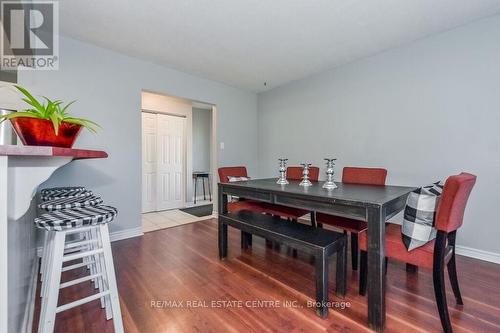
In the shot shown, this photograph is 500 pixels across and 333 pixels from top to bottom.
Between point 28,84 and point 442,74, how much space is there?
4167 millimetres

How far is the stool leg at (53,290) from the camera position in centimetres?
109

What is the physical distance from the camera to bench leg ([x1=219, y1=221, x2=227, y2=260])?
89.3 inches

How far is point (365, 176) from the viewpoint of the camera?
2.37 meters

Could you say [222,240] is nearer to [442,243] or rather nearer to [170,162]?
[442,243]

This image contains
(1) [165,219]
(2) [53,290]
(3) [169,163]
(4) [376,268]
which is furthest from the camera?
(3) [169,163]

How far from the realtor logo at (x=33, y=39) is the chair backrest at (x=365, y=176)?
3.05 meters

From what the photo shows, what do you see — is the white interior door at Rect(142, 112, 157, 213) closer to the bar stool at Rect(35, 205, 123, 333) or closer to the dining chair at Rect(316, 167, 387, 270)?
the bar stool at Rect(35, 205, 123, 333)

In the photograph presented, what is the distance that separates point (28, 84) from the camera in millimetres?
2277

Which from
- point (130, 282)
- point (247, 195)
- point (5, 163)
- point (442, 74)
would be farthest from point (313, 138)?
point (5, 163)

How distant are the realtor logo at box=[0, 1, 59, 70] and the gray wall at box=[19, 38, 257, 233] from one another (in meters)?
0.09

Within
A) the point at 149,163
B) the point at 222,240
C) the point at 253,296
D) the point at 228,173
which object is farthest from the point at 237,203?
the point at 149,163

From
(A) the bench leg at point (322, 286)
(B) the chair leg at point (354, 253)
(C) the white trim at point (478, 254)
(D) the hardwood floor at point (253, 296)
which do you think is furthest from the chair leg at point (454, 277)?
(C) the white trim at point (478, 254)

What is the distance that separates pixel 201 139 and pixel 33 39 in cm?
359

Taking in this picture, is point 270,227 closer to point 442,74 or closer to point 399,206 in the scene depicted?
point 399,206
